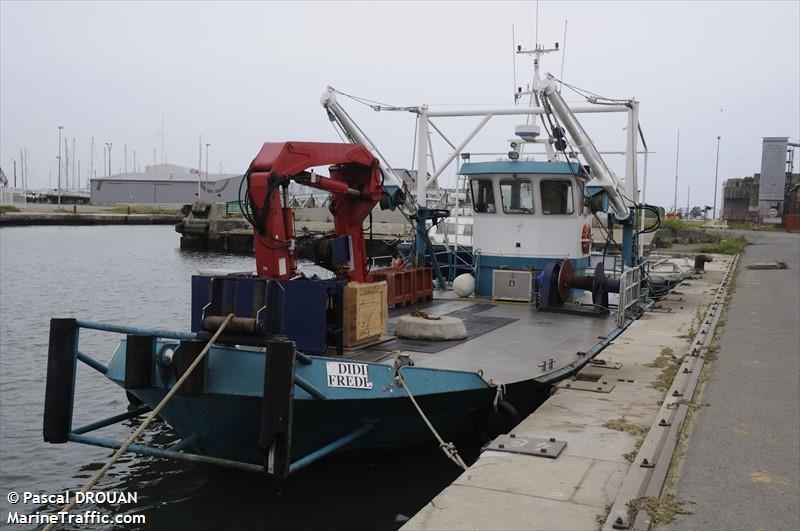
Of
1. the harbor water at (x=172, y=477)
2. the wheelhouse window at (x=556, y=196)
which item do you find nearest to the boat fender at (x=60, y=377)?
the harbor water at (x=172, y=477)

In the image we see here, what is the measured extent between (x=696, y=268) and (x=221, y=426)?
23.3 meters

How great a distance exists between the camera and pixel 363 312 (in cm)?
911

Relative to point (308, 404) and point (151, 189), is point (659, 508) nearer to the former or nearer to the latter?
point (308, 404)

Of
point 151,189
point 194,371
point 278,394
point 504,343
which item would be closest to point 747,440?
point 504,343

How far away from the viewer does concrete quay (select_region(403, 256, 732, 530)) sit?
5055 millimetres

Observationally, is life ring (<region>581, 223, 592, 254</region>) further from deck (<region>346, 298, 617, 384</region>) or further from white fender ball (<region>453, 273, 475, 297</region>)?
white fender ball (<region>453, 273, 475, 297</region>)

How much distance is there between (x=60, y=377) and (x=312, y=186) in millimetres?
3333

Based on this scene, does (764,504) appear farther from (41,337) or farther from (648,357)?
(41,337)

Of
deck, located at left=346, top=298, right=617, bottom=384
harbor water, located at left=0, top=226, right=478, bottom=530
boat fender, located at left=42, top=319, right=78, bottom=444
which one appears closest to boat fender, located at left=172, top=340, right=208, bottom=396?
boat fender, located at left=42, top=319, right=78, bottom=444

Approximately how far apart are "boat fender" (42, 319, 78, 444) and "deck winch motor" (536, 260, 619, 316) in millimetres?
8611

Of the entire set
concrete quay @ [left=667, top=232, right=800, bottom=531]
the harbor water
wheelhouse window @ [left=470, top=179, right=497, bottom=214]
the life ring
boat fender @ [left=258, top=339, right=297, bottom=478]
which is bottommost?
the harbor water

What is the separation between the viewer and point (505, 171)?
14.5 meters

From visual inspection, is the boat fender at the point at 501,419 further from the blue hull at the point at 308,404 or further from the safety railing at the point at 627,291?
the safety railing at the point at 627,291

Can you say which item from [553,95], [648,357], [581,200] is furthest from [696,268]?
[648,357]
